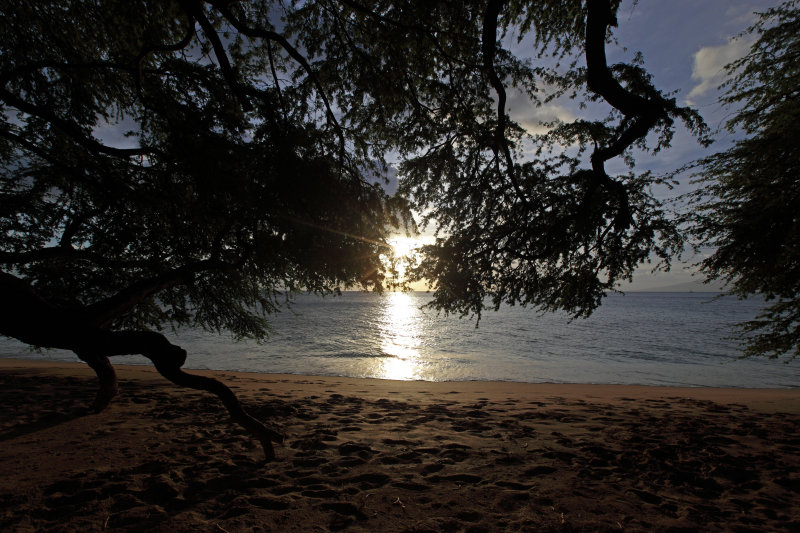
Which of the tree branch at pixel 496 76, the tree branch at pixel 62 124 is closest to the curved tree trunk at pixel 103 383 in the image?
the tree branch at pixel 62 124

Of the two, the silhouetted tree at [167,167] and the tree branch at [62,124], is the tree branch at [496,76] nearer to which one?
the silhouetted tree at [167,167]

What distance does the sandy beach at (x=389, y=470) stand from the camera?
3.04 m

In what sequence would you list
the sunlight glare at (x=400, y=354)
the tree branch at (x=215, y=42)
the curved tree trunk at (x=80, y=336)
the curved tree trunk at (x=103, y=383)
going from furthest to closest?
the sunlight glare at (x=400, y=354) < the curved tree trunk at (x=103, y=383) < the tree branch at (x=215, y=42) < the curved tree trunk at (x=80, y=336)

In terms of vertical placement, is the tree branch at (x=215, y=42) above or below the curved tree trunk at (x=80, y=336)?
above

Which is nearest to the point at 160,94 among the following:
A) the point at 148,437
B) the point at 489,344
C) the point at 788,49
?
the point at 148,437

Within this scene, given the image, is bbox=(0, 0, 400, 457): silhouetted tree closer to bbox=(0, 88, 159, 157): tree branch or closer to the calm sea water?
bbox=(0, 88, 159, 157): tree branch

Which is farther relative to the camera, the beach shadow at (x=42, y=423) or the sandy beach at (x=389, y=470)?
the beach shadow at (x=42, y=423)

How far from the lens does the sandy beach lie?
3.04 metres

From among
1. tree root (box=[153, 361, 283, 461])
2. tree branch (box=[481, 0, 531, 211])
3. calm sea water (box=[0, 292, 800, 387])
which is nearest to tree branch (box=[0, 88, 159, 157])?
tree root (box=[153, 361, 283, 461])

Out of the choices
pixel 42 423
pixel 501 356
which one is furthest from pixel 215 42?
pixel 501 356

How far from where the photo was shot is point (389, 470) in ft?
13.4

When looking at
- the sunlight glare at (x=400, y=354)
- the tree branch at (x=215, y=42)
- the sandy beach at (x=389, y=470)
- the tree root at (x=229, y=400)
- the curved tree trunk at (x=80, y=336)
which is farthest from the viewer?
the sunlight glare at (x=400, y=354)

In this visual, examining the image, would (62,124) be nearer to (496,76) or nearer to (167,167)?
(167,167)

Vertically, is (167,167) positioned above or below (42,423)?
above
